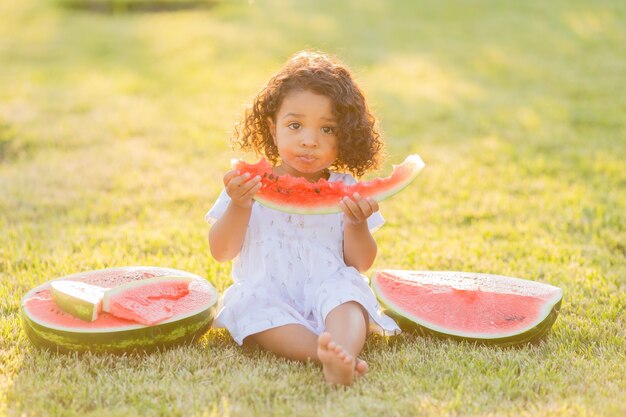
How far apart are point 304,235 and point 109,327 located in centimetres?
104

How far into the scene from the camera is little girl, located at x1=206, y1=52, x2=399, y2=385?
3.44 metres

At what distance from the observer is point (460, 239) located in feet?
17.4

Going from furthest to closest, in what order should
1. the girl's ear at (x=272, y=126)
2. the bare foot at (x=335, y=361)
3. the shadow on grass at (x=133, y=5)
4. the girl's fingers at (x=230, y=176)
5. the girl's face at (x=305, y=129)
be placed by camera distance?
the shadow on grass at (x=133, y=5)
the girl's ear at (x=272, y=126)
the girl's face at (x=305, y=129)
the girl's fingers at (x=230, y=176)
the bare foot at (x=335, y=361)

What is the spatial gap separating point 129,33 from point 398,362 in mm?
12889

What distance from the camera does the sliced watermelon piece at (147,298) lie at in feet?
11.2

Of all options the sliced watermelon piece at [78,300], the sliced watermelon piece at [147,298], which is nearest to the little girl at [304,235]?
the sliced watermelon piece at [147,298]

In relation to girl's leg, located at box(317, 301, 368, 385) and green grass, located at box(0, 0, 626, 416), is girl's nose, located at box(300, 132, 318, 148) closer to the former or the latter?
green grass, located at box(0, 0, 626, 416)

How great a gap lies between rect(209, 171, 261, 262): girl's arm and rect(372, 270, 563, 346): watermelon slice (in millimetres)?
778

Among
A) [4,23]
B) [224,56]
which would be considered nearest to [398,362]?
[224,56]

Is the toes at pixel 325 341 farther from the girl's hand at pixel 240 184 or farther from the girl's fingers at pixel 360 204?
the girl's hand at pixel 240 184

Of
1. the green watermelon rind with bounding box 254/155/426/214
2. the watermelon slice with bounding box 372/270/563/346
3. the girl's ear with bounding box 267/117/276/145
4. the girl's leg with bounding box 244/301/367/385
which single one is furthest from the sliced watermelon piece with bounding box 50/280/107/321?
the watermelon slice with bounding box 372/270/563/346

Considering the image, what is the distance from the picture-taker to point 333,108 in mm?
3674

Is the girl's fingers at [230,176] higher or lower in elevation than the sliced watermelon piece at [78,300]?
higher

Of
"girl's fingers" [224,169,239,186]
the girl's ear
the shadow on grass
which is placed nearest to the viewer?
"girl's fingers" [224,169,239,186]
